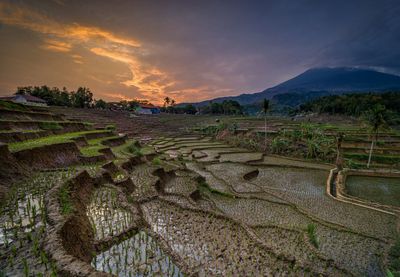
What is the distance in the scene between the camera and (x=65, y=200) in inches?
247

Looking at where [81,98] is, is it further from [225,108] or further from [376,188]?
[376,188]

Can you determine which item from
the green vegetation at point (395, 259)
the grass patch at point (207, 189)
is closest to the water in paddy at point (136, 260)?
the green vegetation at point (395, 259)

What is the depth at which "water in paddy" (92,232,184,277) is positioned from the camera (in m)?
4.55

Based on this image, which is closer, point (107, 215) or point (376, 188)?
point (107, 215)

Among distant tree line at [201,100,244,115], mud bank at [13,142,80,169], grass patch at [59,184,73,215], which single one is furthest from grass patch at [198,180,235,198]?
distant tree line at [201,100,244,115]

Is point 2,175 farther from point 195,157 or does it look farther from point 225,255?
point 195,157

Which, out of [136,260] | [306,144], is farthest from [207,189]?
[306,144]

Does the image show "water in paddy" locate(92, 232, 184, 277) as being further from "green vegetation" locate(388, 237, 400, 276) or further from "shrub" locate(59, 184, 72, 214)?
"green vegetation" locate(388, 237, 400, 276)

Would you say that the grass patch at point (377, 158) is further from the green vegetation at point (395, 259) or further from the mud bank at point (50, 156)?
the mud bank at point (50, 156)

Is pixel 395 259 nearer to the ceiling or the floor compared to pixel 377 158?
nearer to the ceiling

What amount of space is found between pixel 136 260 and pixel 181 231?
7.44ft

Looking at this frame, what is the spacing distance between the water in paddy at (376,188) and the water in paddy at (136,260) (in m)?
15.1

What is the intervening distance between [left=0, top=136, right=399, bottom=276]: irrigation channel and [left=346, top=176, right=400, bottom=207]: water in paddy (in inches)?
129

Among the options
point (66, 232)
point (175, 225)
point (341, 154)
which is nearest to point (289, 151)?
point (341, 154)
